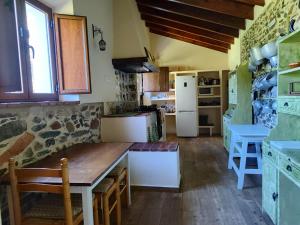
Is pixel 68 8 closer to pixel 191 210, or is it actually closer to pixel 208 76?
pixel 191 210

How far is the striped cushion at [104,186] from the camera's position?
1949 mm

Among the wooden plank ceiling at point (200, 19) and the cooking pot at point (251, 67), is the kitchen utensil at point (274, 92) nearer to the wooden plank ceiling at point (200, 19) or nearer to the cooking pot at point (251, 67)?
the cooking pot at point (251, 67)

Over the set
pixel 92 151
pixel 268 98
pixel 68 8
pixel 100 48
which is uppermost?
pixel 68 8

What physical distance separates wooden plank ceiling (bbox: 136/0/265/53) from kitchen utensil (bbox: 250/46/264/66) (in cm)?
68

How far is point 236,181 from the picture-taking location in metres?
3.22

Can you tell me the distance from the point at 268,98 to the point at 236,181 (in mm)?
1291

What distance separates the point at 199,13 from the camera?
170 inches

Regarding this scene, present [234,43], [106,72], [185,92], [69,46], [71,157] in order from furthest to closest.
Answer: [185,92], [234,43], [106,72], [69,46], [71,157]

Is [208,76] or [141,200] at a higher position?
[208,76]

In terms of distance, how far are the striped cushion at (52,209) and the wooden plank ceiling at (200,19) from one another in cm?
345

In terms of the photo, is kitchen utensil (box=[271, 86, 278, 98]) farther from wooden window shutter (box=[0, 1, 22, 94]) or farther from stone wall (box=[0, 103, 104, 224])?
wooden window shutter (box=[0, 1, 22, 94])

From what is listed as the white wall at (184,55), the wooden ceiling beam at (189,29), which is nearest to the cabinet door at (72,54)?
the wooden ceiling beam at (189,29)

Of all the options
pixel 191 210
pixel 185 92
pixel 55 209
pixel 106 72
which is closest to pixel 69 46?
pixel 106 72

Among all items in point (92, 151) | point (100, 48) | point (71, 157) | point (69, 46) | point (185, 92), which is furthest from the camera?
point (185, 92)
